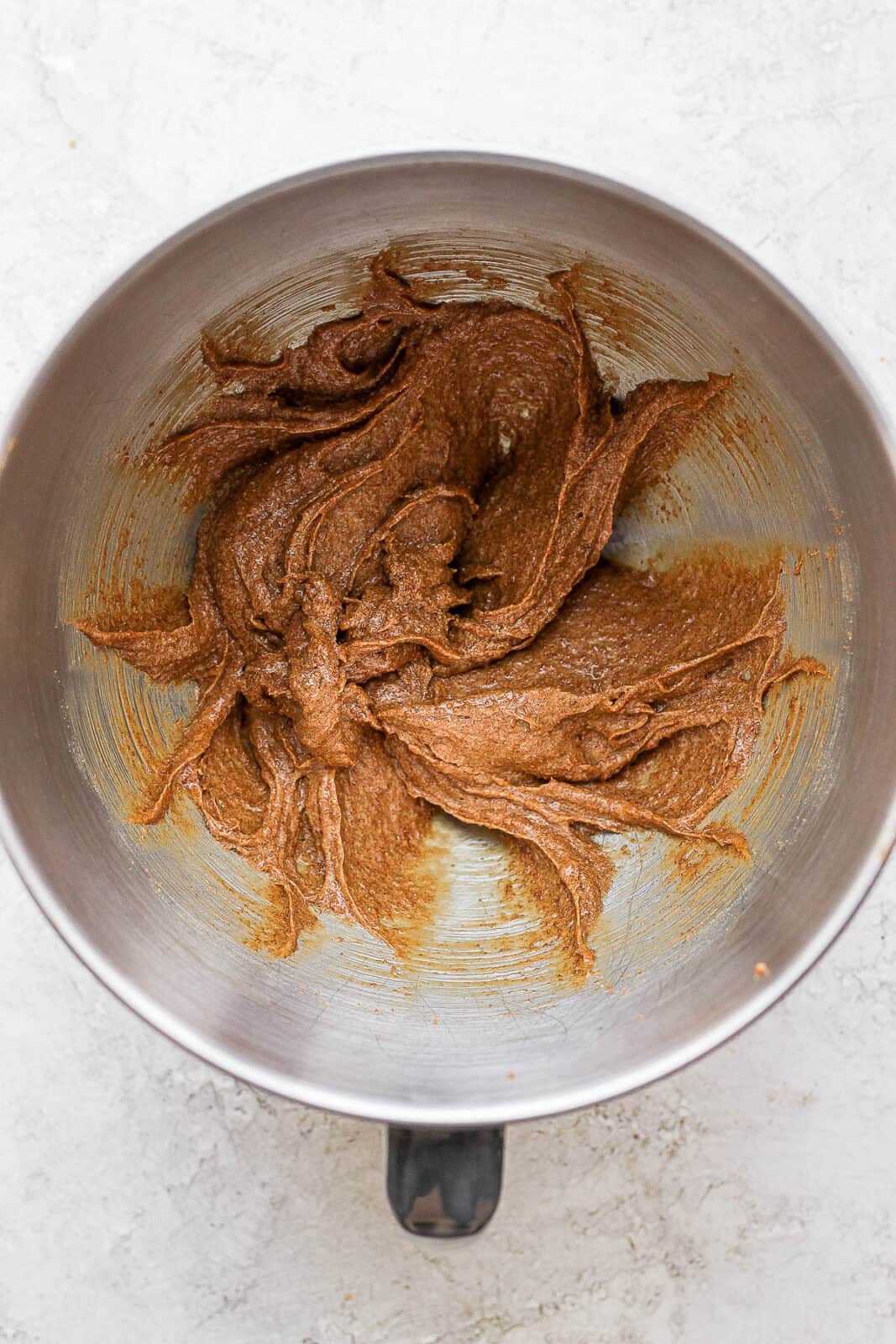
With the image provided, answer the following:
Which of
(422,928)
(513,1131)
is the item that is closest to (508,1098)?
(422,928)

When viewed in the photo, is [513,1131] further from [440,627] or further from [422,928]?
[440,627]

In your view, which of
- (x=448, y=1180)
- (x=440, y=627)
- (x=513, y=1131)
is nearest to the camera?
(x=448, y=1180)

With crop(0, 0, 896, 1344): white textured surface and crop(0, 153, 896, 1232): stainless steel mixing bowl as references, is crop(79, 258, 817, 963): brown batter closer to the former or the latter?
crop(0, 153, 896, 1232): stainless steel mixing bowl

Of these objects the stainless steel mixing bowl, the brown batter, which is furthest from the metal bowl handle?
the brown batter

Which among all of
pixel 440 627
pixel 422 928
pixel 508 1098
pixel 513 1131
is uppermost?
pixel 440 627

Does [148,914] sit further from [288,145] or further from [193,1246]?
[288,145]

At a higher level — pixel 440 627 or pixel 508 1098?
pixel 440 627

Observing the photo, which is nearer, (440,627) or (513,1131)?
(440,627)

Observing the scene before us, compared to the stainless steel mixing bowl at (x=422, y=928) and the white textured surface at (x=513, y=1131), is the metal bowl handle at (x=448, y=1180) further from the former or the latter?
the white textured surface at (x=513, y=1131)
